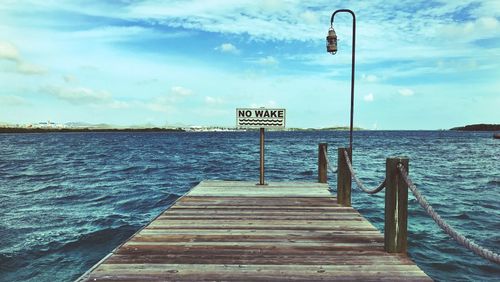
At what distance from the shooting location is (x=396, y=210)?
4.92 meters

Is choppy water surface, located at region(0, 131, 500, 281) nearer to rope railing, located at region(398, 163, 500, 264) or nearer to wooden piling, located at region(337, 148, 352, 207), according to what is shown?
wooden piling, located at region(337, 148, 352, 207)

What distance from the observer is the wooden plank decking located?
417 centimetres

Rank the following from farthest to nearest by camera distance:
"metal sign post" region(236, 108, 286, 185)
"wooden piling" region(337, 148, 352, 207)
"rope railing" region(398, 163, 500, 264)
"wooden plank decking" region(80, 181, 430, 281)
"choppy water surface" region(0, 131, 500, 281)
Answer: "metal sign post" region(236, 108, 286, 185), "choppy water surface" region(0, 131, 500, 281), "wooden piling" region(337, 148, 352, 207), "wooden plank decking" region(80, 181, 430, 281), "rope railing" region(398, 163, 500, 264)

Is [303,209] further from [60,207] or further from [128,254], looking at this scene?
[60,207]

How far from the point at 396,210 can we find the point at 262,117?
17.9 ft

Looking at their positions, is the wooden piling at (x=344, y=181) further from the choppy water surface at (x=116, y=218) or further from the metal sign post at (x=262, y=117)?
the choppy water surface at (x=116, y=218)

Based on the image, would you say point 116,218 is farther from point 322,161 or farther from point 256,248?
point 256,248

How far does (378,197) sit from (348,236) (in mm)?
11544

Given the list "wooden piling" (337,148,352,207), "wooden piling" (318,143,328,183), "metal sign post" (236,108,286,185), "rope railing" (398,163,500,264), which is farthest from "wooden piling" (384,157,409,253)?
"wooden piling" (318,143,328,183)

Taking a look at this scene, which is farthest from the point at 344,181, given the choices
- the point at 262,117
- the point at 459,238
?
the point at 459,238

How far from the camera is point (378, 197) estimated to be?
16328 millimetres

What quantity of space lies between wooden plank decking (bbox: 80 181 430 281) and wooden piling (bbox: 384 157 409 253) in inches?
6.7

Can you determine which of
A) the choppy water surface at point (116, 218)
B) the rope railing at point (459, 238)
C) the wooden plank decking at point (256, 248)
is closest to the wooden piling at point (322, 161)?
the choppy water surface at point (116, 218)

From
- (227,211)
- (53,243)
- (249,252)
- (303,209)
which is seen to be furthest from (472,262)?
(53,243)
